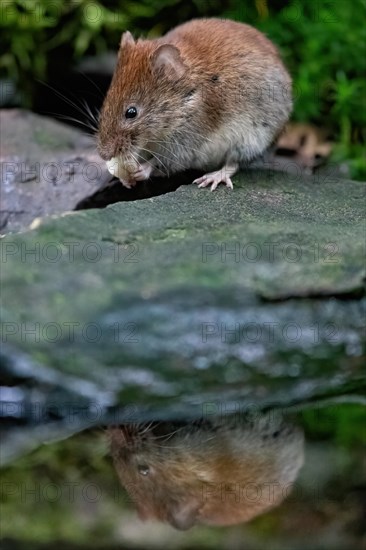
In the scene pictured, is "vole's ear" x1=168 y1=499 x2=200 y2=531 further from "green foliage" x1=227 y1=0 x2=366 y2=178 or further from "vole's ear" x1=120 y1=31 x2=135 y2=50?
"green foliage" x1=227 y1=0 x2=366 y2=178

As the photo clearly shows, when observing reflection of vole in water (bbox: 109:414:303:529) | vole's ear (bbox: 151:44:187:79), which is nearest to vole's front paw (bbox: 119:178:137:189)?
vole's ear (bbox: 151:44:187:79)

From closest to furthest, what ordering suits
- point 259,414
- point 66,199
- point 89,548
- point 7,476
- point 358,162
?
1. point 89,548
2. point 7,476
3. point 259,414
4. point 66,199
5. point 358,162

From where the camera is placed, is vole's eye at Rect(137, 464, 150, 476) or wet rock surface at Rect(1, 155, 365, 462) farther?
wet rock surface at Rect(1, 155, 365, 462)

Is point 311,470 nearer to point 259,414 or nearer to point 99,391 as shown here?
point 259,414

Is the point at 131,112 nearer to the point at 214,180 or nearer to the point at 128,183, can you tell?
the point at 128,183

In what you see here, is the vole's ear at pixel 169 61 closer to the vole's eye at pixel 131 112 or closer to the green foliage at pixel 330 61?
the vole's eye at pixel 131 112

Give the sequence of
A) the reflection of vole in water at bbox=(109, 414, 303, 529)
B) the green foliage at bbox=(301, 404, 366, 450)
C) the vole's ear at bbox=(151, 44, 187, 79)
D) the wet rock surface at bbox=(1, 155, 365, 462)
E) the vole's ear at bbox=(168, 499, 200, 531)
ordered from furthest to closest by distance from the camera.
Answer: the vole's ear at bbox=(151, 44, 187, 79), the wet rock surface at bbox=(1, 155, 365, 462), the green foliage at bbox=(301, 404, 366, 450), the reflection of vole in water at bbox=(109, 414, 303, 529), the vole's ear at bbox=(168, 499, 200, 531)

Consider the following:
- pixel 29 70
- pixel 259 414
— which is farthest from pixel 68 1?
pixel 259 414
